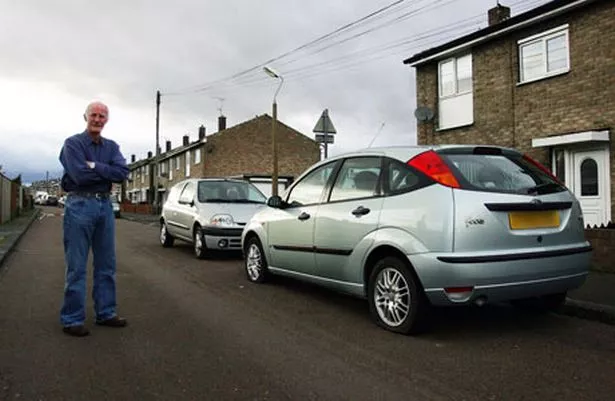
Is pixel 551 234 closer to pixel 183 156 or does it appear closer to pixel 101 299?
pixel 101 299

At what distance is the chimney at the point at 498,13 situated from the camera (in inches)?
578

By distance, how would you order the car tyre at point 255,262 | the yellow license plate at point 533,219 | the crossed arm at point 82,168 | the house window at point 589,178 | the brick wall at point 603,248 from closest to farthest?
the yellow license plate at point 533,219 < the crossed arm at point 82,168 < the car tyre at point 255,262 < the brick wall at point 603,248 < the house window at point 589,178

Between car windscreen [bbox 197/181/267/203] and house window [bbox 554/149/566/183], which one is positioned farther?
house window [bbox 554/149/566/183]

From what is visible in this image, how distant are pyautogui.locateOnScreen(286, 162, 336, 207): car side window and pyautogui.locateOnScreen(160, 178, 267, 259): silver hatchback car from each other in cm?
343

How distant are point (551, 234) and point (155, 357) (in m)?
3.32

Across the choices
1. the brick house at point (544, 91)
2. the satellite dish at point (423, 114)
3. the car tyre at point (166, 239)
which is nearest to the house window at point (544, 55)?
the brick house at point (544, 91)

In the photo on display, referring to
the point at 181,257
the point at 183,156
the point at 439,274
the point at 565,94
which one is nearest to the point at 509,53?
the point at 565,94

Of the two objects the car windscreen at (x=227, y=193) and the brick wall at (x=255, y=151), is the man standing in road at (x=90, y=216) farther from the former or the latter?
the brick wall at (x=255, y=151)

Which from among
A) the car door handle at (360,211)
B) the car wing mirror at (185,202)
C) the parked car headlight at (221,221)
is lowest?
the parked car headlight at (221,221)

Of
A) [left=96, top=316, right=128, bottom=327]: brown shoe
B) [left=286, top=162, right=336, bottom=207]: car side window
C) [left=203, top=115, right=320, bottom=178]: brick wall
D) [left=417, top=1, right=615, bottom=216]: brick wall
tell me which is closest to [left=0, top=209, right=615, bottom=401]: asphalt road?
[left=96, top=316, right=128, bottom=327]: brown shoe

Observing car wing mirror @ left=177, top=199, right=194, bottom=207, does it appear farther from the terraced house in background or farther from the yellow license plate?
the terraced house in background

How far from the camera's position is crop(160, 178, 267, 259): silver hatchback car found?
9656 mm

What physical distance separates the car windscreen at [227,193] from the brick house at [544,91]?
18.9 feet

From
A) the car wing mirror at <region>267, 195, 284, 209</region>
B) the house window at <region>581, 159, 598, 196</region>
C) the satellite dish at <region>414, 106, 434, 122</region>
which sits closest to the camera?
the car wing mirror at <region>267, 195, 284, 209</region>
